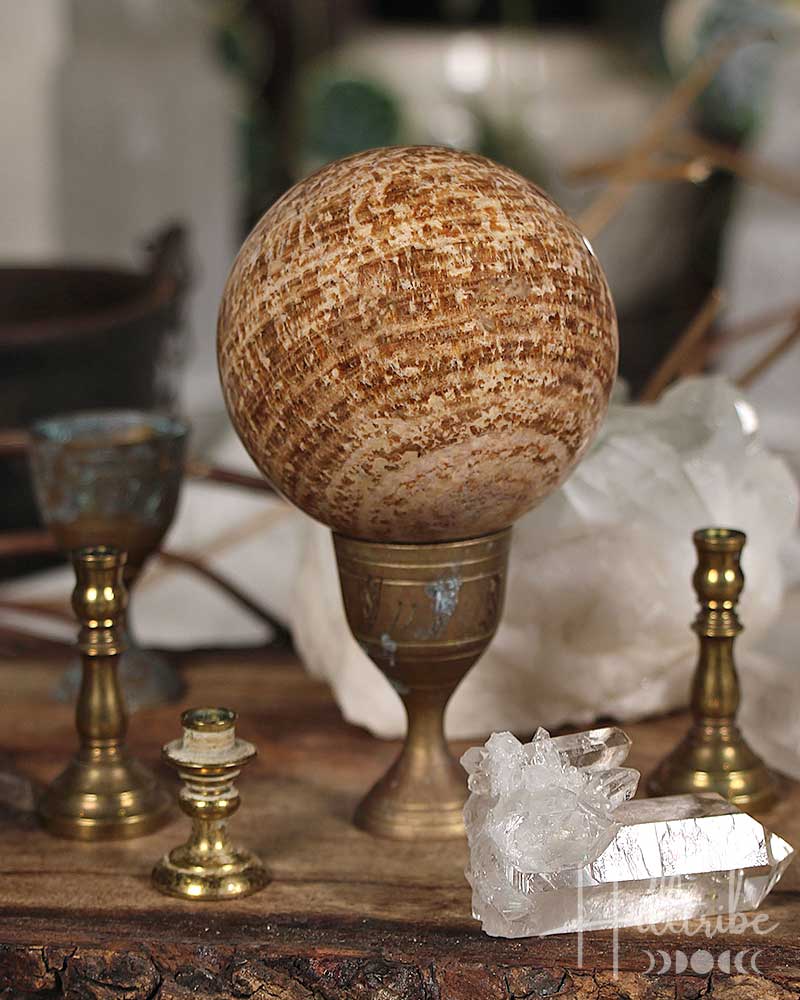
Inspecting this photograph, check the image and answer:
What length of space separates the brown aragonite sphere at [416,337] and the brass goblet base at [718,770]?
0.26 meters

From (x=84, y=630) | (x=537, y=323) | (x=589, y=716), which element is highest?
(x=537, y=323)

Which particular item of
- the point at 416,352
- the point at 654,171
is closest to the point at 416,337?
the point at 416,352

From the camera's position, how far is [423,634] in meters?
1.02

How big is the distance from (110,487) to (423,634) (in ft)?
1.17

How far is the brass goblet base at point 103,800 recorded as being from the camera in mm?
1075

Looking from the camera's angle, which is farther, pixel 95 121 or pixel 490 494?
pixel 95 121

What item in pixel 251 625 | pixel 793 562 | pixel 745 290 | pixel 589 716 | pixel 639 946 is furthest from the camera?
pixel 745 290

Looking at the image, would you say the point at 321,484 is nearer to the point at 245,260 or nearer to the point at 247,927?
the point at 245,260

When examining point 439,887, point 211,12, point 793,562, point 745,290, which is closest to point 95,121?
point 211,12

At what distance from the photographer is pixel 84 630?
1081mm

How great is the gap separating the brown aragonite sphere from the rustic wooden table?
230mm

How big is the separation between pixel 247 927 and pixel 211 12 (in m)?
3.12

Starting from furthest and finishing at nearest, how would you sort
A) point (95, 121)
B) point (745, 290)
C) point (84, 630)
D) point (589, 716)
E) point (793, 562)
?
point (95, 121)
point (745, 290)
point (793, 562)
point (589, 716)
point (84, 630)

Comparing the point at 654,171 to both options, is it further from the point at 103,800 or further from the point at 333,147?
the point at 333,147
